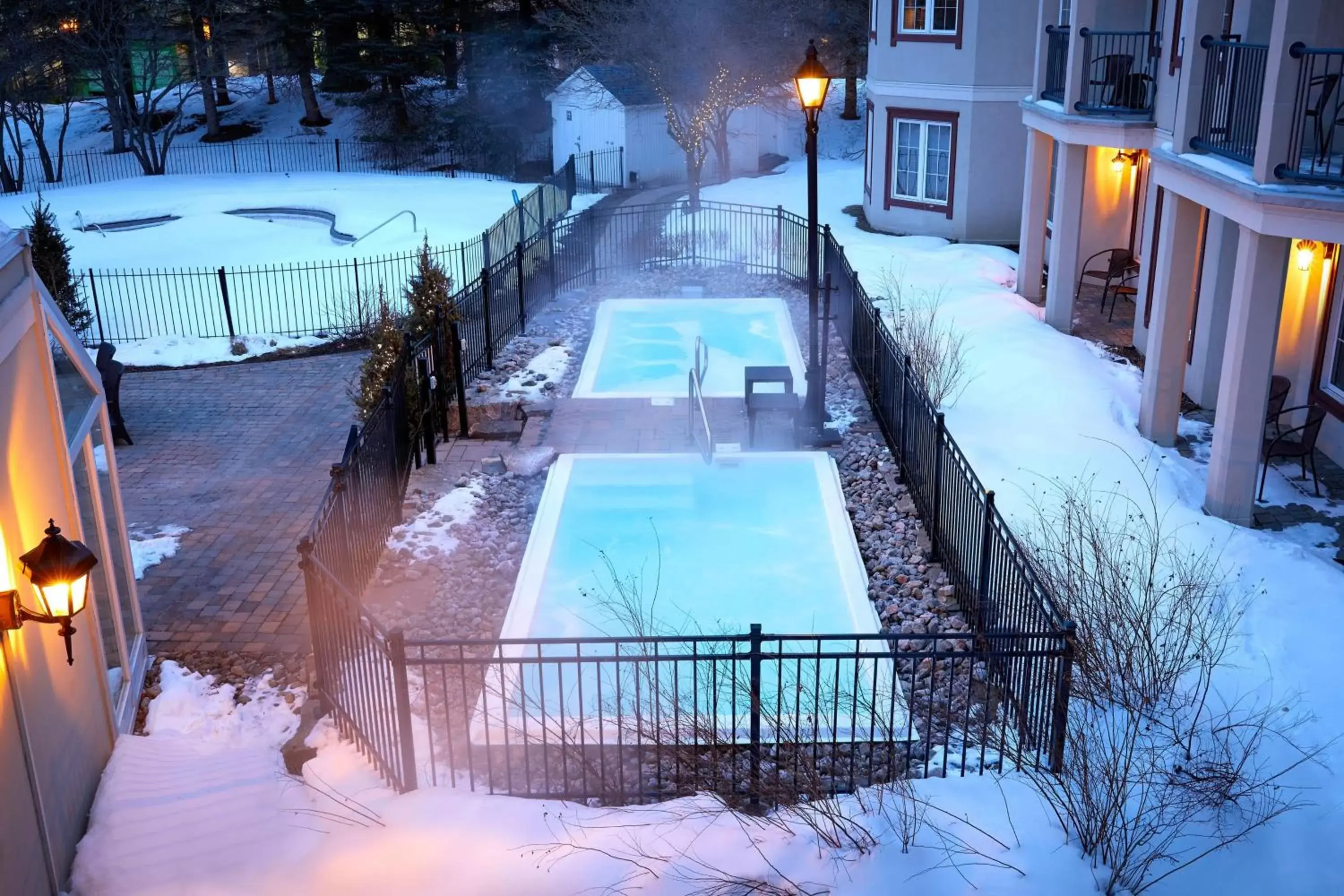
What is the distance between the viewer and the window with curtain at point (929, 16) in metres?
21.6

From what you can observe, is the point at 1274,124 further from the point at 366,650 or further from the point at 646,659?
the point at 366,650

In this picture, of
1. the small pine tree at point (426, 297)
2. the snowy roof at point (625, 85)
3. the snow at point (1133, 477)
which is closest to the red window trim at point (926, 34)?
the snow at point (1133, 477)

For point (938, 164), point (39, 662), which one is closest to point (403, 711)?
point (39, 662)

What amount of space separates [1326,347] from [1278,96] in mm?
3302

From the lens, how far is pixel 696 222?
22.3 meters

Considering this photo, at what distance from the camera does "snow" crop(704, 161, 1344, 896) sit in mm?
5794

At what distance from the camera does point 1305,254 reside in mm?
11383

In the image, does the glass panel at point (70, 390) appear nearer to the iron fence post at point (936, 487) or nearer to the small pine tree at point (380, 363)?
the small pine tree at point (380, 363)

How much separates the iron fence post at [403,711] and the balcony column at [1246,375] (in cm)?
694

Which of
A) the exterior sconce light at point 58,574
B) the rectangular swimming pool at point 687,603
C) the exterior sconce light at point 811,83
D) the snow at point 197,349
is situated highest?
the exterior sconce light at point 811,83

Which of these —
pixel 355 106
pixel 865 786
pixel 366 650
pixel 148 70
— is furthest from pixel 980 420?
pixel 148 70

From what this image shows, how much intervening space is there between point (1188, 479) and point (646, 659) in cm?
648

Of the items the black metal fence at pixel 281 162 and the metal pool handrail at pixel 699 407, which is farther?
the black metal fence at pixel 281 162

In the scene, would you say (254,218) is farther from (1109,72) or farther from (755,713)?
(755,713)
